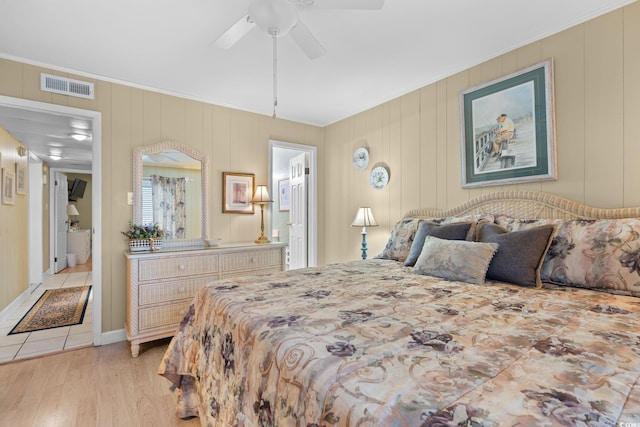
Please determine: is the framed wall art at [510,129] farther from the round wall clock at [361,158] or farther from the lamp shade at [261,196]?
the lamp shade at [261,196]

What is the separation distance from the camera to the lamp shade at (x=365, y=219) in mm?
3463

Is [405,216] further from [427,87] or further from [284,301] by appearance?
[284,301]

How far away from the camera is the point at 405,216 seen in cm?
325

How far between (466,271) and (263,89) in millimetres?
2580

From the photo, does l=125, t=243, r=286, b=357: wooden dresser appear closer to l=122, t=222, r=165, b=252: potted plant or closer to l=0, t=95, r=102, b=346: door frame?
l=122, t=222, r=165, b=252: potted plant

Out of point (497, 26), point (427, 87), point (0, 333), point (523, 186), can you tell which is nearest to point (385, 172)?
point (427, 87)

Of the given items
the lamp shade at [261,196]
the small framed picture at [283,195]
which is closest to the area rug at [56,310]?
the lamp shade at [261,196]

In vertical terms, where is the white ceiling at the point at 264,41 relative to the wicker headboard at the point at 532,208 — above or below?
above

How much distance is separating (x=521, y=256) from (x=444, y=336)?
1.11m

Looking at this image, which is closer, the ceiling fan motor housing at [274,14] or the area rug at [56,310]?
the ceiling fan motor housing at [274,14]

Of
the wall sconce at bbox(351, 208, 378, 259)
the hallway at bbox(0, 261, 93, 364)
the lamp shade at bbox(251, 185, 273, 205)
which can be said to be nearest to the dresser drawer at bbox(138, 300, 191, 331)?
the hallway at bbox(0, 261, 93, 364)

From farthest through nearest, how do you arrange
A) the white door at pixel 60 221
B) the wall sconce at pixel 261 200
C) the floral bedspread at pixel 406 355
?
the white door at pixel 60 221 < the wall sconce at pixel 261 200 < the floral bedspread at pixel 406 355

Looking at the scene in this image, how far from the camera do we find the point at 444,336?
1.02 m

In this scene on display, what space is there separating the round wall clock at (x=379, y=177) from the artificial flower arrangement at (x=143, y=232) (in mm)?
2324
